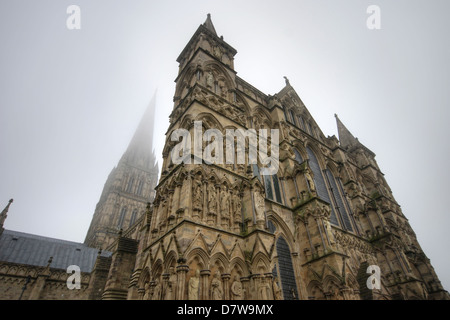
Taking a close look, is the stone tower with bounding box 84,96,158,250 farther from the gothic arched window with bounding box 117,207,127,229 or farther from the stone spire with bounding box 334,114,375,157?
the stone spire with bounding box 334,114,375,157

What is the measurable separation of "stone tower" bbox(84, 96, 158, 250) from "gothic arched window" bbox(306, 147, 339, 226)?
1357 inches

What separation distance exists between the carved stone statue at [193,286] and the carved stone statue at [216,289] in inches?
22.6

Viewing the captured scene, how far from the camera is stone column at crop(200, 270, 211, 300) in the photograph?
24.5 feet

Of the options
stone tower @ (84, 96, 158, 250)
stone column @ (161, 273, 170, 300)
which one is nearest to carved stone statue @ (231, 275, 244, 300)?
stone column @ (161, 273, 170, 300)

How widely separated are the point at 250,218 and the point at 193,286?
3.56 metres

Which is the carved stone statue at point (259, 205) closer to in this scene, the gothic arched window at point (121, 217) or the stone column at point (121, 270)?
the stone column at point (121, 270)

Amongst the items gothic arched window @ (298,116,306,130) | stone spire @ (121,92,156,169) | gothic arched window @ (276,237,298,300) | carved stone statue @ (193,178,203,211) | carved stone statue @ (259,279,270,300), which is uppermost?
stone spire @ (121,92,156,169)

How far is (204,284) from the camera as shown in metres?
7.62
